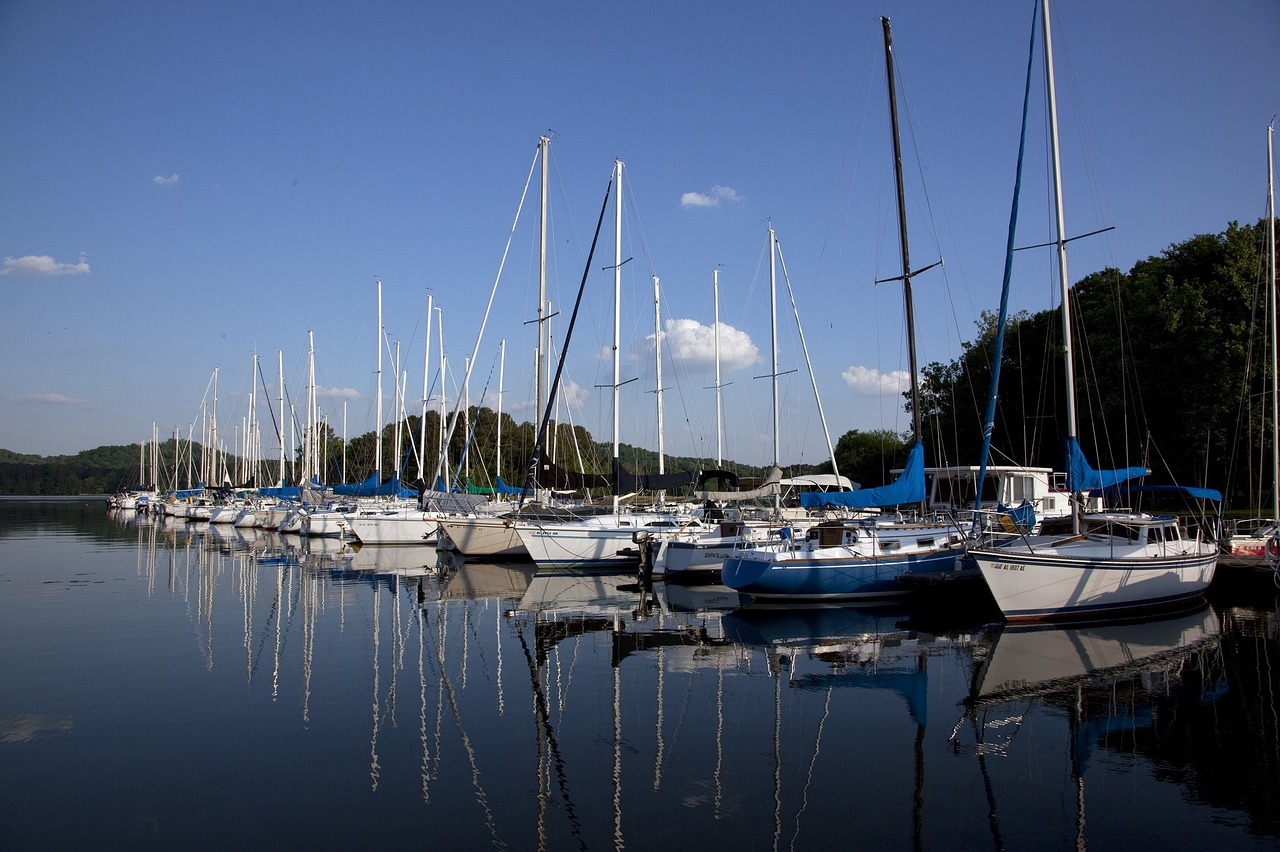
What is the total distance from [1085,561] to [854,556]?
5601mm

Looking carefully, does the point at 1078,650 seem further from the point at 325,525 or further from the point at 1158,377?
the point at 325,525

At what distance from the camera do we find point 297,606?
22.9m

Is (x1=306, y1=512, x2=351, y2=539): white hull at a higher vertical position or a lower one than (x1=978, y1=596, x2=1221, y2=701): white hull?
higher

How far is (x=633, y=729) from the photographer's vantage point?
11852 mm

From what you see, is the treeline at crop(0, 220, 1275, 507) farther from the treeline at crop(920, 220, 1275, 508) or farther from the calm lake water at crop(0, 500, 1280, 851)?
the calm lake water at crop(0, 500, 1280, 851)

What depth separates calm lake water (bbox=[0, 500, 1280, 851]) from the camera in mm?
8656

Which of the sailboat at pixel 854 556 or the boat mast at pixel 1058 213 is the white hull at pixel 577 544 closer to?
the sailboat at pixel 854 556

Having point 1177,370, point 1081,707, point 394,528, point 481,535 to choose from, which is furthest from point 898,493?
point 394,528

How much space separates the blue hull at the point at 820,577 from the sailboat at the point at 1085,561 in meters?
2.65

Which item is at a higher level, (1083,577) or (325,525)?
(1083,577)

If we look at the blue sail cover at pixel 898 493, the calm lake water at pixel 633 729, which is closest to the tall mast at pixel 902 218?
the blue sail cover at pixel 898 493

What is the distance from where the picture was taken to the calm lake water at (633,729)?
8.66m

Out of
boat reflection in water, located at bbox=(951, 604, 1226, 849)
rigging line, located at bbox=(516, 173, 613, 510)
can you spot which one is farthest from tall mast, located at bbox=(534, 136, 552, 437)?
boat reflection in water, located at bbox=(951, 604, 1226, 849)

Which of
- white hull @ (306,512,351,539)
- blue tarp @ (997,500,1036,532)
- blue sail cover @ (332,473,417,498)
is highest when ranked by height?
blue sail cover @ (332,473,417,498)
